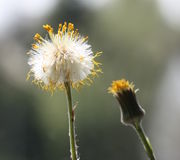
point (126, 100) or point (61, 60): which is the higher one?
point (61, 60)

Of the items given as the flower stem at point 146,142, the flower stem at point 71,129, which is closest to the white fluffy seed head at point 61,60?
the flower stem at point 71,129

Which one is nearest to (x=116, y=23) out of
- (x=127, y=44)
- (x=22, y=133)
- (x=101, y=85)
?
(x=127, y=44)

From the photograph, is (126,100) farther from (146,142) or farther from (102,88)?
(102,88)

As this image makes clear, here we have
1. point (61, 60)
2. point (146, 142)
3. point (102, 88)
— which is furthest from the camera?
point (102, 88)

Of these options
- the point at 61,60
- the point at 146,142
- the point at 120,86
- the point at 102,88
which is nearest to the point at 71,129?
the point at 146,142

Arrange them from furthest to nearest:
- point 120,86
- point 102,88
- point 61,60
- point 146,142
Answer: point 102,88
point 61,60
point 120,86
point 146,142

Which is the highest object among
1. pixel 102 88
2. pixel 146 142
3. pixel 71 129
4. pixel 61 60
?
pixel 102 88

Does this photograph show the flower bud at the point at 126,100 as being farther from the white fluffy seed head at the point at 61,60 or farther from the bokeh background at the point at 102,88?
the bokeh background at the point at 102,88
